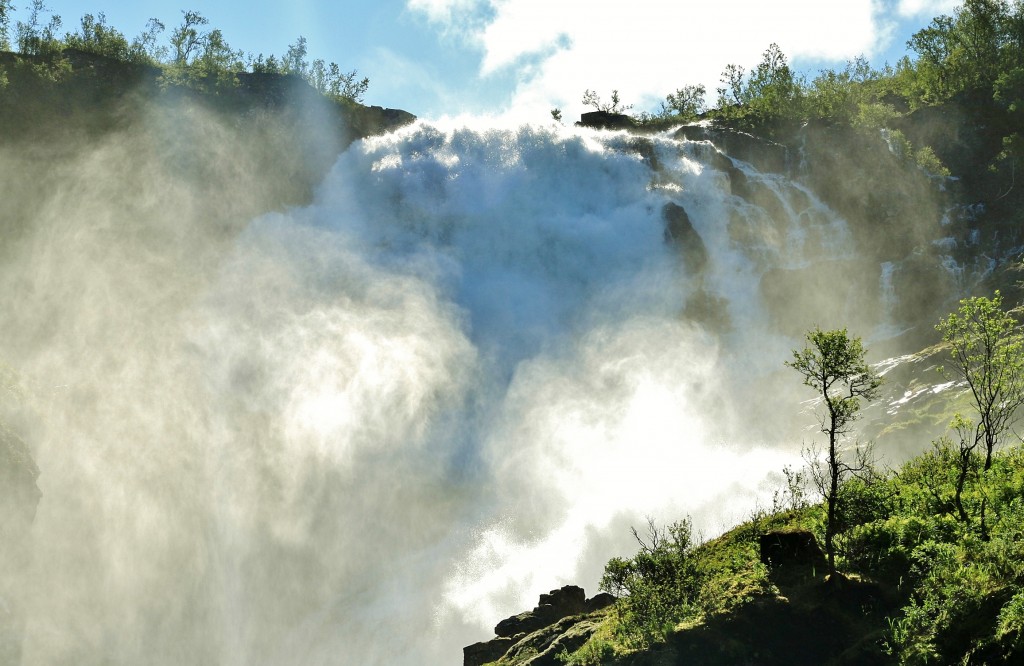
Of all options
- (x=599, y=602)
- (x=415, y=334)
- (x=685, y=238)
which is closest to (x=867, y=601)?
(x=599, y=602)

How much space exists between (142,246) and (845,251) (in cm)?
5182

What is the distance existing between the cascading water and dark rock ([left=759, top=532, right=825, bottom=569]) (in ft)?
80.9

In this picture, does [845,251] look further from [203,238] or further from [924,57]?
[203,238]

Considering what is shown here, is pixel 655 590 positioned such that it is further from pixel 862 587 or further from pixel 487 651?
pixel 487 651

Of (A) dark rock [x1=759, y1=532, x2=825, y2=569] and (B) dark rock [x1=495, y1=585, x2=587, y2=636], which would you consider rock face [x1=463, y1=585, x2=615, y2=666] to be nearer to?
(B) dark rock [x1=495, y1=585, x2=587, y2=636]

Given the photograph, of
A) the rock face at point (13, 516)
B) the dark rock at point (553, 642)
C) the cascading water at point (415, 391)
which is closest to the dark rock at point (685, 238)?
the cascading water at point (415, 391)

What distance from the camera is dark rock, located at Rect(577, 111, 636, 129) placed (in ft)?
282

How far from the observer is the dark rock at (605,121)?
85.9 metres

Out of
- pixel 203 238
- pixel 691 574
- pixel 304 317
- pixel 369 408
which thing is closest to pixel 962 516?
pixel 691 574

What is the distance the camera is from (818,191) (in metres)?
71.6

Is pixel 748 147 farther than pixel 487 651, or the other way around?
pixel 748 147

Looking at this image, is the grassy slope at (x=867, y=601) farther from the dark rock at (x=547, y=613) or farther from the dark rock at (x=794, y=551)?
the dark rock at (x=547, y=613)

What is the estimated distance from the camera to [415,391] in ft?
189

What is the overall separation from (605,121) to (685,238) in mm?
23464
